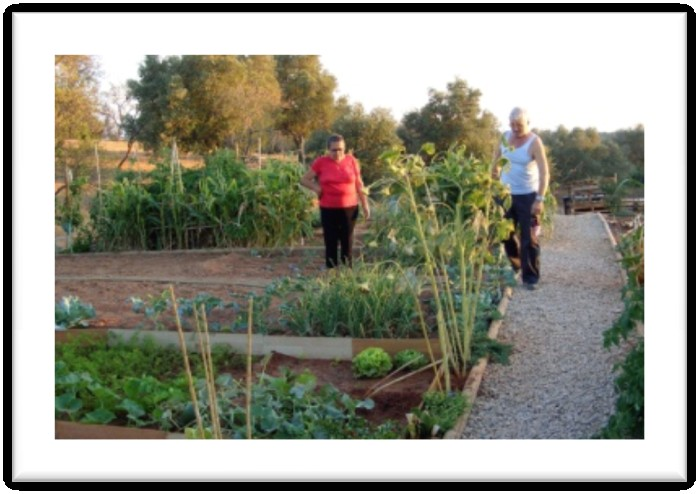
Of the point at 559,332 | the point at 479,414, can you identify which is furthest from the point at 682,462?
the point at 559,332

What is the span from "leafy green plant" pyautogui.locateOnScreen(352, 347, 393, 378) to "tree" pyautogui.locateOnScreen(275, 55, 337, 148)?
52.7 feet

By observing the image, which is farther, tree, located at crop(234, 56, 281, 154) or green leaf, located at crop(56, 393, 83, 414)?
tree, located at crop(234, 56, 281, 154)

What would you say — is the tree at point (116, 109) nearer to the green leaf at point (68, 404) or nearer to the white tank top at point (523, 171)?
the white tank top at point (523, 171)

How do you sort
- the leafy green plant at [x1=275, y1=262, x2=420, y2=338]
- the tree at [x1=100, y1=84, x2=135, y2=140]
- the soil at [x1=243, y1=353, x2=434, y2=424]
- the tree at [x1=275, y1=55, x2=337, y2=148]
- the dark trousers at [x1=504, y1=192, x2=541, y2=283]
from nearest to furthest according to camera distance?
the soil at [x1=243, y1=353, x2=434, y2=424], the leafy green plant at [x1=275, y1=262, x2=420, y2=338], the dark trousers at [x1=504, y1=192, x2=541, y2=283], the tree at [x1=100, y1=84, x2=135, y2=140], the tree at [x1=275, y1=55, x2=337, y2=148]

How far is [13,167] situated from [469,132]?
13204 millimetres

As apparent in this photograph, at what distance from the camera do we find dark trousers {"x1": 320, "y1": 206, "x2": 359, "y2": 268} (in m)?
7.30

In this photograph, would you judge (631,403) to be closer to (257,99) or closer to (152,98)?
(257,99)

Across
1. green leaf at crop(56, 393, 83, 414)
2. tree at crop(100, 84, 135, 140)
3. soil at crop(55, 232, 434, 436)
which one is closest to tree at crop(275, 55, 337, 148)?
tree at crop(100, 84, 135, 140)

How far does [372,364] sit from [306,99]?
16565 millimetres

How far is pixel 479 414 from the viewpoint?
163 inches

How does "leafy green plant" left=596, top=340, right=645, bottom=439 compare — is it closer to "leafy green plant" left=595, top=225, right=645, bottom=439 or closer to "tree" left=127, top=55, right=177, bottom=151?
"leafy green plant" left=595, top=225, right=645, bottom=439

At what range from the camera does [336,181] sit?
7.20 metres

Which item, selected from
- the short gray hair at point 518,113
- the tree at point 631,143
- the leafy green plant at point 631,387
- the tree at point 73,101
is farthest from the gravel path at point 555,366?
the tree at point 631,143

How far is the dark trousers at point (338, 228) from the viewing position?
730 centimetres
